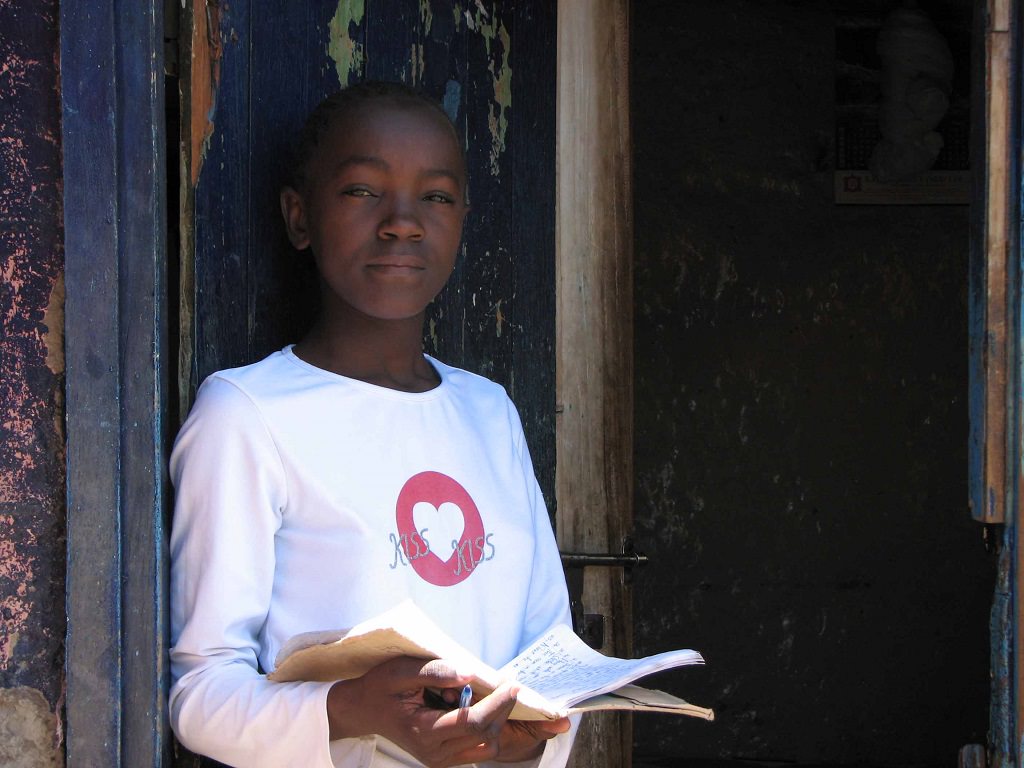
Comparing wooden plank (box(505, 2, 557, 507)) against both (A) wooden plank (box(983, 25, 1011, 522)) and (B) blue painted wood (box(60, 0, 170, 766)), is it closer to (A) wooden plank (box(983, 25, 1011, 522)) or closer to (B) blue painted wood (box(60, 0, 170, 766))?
(A) wooden plank (box(983, 25, 1011, 522))

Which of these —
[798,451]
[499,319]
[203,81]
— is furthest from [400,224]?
[798,451]

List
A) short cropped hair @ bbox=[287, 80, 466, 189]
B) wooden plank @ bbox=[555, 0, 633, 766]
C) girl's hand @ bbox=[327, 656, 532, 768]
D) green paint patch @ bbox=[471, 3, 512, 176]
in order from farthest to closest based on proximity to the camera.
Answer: wooden plank @ bbox=[555, 0, 633, 766] < green paint patch @ bbox=[471, 3, 512, 176] < short cropped hair @ bbox=[287, 80, 466, 189] < girl's hand @ bbox=[327, 656, 532, 768]

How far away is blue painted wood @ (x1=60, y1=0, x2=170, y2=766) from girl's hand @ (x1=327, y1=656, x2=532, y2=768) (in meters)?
0.25

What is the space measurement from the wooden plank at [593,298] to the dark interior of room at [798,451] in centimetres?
186

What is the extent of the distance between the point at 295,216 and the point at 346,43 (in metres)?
0.34

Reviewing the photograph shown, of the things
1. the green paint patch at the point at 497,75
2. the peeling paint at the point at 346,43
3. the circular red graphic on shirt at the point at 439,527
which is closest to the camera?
the circular red graphic on shirt at the point at 439,527

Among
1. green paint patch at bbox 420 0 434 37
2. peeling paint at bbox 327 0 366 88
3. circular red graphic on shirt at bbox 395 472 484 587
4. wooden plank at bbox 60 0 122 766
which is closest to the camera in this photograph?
wooden plank at bbox 60 0 122 766

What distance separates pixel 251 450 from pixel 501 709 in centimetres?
47

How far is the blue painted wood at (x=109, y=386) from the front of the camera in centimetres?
142

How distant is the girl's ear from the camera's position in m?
1.74

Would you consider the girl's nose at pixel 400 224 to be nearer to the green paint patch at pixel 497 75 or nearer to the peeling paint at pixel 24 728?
the green paint patch at pixel 497 75

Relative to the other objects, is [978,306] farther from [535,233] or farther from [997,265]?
[535,233]

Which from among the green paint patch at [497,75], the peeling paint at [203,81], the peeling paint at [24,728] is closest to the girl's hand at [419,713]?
the peeling paint at [24,728]

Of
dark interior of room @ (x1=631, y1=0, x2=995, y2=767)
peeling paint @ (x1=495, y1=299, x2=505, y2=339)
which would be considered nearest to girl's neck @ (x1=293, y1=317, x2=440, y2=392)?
peeling paint @ (x1=495, y1=299, x2=505, y2=339)
